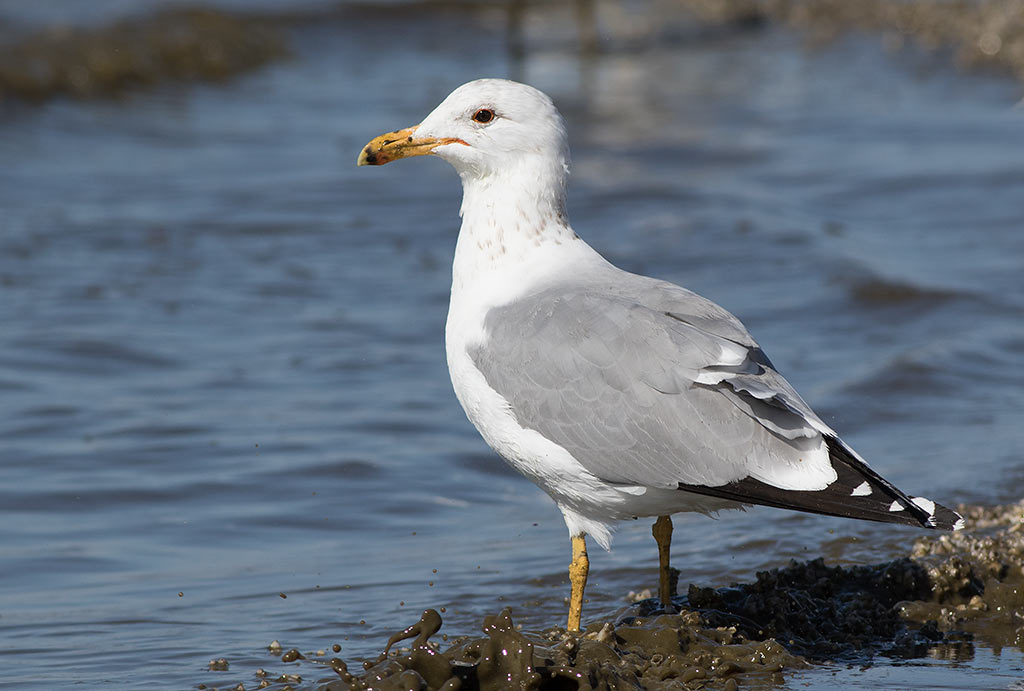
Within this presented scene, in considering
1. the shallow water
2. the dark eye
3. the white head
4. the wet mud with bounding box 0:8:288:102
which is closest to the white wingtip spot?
the shallow water

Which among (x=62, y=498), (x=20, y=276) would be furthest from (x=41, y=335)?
(x=62, y=498)

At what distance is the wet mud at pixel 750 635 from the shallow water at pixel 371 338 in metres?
0.17

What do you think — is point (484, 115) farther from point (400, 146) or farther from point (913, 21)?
point (913, 21)

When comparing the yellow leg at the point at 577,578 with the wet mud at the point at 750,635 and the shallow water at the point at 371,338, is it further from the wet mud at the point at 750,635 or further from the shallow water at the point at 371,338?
the shallow water at the point at 371,338

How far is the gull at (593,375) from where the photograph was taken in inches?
156

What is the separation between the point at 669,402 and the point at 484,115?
129cm

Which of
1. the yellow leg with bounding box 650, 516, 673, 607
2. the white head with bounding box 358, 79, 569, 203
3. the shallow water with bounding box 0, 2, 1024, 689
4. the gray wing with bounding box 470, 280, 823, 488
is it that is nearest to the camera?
the gray wing with bounding box 470, 280, 823, 488

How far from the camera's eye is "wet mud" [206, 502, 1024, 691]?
392 cm

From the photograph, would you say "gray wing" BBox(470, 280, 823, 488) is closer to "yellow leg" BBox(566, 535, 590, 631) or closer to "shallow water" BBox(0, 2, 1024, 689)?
"yellow leg" BBox(566, 535, 590, 631)

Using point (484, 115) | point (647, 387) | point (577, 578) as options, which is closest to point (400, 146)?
point (484, 115)

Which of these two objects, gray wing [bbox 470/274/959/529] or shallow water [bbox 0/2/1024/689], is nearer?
gray wing [bbox 470/274/959/529]

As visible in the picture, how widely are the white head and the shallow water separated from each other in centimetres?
152

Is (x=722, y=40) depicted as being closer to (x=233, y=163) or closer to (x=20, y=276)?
(x=233, y=163)

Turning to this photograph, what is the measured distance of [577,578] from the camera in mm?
4500
